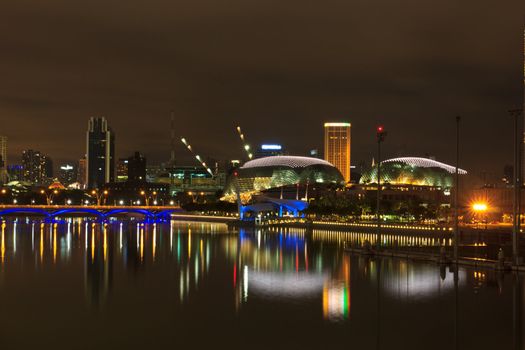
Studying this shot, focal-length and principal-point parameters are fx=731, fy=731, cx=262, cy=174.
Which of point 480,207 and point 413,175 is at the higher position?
point 413,175

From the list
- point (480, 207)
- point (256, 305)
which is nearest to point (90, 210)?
point (480, 207)

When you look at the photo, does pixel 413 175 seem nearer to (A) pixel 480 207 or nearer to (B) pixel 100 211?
(A) pixel 480 207

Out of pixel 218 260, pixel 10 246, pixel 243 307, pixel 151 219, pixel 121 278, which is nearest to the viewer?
pixel 243 307

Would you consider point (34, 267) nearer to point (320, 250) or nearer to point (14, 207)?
point (320, 250)

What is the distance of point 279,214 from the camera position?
154m

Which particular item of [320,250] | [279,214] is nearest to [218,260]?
[320,250]

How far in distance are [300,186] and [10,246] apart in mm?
126073

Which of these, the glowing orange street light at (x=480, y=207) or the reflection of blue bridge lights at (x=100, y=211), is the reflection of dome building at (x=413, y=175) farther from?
the glowing orange street light at (x=480, y=207)

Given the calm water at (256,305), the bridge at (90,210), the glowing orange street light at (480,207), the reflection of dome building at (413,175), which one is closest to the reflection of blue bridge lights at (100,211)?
the bridge at (90,210)

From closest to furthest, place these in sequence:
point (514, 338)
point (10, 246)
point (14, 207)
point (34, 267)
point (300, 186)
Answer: point (514, 338)
point (34, 267)
point (10, 246)
point (14, 207)
point (300, 186)

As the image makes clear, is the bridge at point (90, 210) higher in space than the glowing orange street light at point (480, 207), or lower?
lower

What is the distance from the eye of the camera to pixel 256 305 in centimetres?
3256

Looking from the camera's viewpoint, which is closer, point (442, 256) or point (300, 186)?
point (442, 256)

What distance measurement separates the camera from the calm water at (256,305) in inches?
1002
